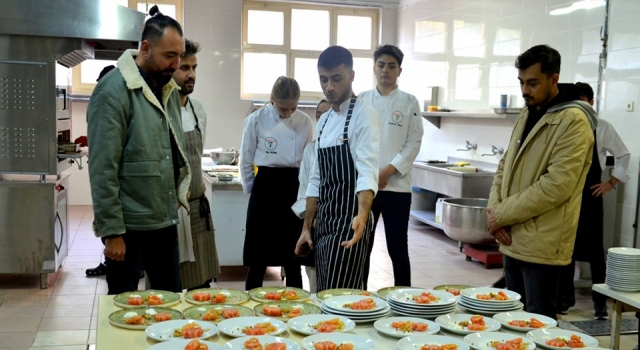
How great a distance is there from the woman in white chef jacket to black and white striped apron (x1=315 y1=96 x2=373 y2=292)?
4.06ft

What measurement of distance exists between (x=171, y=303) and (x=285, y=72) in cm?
763

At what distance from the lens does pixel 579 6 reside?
546 cm

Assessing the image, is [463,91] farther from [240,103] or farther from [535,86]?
[535,86]

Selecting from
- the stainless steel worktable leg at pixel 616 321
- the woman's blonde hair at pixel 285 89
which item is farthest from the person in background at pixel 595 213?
the woman's blonde hair at pixel 285 89

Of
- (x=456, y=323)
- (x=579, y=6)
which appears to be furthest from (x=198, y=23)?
(x=456, y=323)

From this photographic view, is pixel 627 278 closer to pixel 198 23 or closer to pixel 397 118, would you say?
pixel 397 118

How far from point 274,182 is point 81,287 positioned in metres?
2.00

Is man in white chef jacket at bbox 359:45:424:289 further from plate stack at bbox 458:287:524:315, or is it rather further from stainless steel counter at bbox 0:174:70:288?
stainless steel counter at bbox 0:174:70:288

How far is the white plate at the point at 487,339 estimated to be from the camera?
1798mm

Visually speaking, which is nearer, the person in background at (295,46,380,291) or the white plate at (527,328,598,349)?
the white plate at (527,328,598,349)

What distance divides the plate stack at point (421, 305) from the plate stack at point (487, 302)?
0.04m

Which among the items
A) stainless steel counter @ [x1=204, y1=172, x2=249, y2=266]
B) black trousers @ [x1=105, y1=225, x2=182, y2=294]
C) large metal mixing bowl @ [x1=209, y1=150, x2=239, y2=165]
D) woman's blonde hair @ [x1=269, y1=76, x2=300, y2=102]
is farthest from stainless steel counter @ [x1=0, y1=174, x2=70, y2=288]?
black trousers @ [x1=105, y1=225, x2=182, y2=294]

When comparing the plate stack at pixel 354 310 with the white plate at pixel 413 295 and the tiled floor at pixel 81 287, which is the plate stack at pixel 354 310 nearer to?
the white plate at pixel 413 295

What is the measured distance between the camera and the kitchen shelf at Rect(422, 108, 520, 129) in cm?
600
